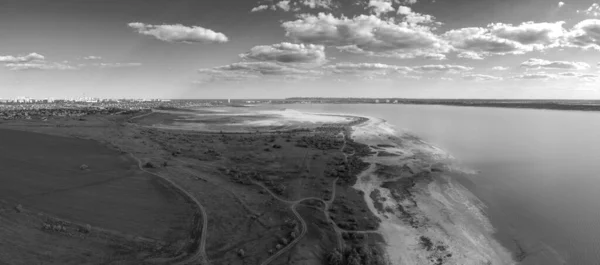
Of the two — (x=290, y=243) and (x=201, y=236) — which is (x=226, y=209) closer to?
(x=201, y=236)

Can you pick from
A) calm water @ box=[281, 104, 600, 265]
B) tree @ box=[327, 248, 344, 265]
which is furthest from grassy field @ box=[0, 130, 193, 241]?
calm water @ box=[281, 104, 600, 265]

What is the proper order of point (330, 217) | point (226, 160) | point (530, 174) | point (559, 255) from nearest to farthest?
point (559, 255) < point (330, 217) < point (530, 174) < point (226, 160)

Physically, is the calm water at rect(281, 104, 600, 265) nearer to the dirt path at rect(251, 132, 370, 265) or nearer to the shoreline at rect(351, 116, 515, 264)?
the shoreline at rect(351, 116, 515, 264)

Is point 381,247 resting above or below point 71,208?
below

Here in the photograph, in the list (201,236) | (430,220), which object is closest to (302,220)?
(201,236)

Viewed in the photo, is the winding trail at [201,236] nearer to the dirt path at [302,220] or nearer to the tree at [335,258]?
the dirt path at [302,220]

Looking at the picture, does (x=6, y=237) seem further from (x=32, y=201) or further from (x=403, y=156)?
(x=403, y=156)

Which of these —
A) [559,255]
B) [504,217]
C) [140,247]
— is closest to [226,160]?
[140,247]
